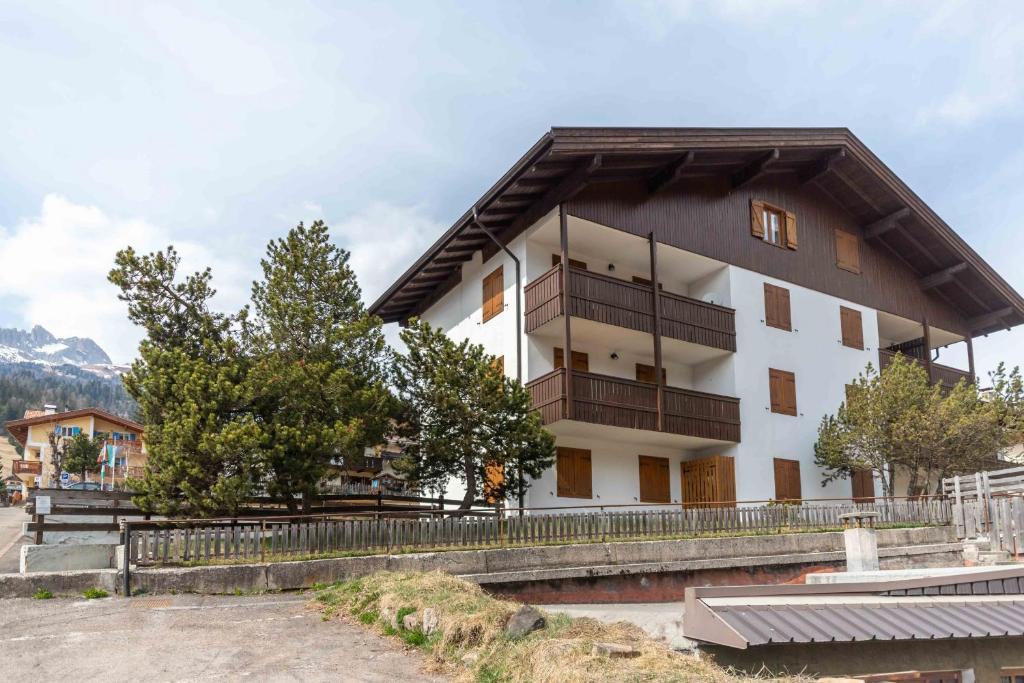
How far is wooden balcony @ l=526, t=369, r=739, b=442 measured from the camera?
2316 centimetres

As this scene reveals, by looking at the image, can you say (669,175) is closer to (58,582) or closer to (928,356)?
(928,356)

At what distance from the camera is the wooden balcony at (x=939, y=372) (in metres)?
31.9

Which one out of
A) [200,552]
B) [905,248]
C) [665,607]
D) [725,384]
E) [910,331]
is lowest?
[665,607]

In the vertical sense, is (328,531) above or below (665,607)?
above

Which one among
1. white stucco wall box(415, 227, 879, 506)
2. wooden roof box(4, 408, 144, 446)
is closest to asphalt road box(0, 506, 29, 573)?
white stucco wall box(415, 227, 879, 506)

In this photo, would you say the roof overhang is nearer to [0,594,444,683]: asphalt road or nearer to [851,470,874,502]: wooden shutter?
[0,594,444,683]: asphalt road

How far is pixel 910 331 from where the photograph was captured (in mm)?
34406

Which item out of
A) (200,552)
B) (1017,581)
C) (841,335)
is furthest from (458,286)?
(1017,581)

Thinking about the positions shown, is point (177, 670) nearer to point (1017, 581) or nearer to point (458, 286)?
point (1017, 581)

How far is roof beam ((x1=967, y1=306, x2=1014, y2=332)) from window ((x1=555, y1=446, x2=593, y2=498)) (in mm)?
18894

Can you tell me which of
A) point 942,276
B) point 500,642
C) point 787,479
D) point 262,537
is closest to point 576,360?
point 787,479

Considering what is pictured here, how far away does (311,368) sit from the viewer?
1994cm

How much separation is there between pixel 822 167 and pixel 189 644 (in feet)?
81.1

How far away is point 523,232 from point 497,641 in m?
17.2
